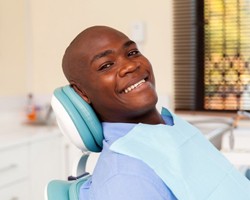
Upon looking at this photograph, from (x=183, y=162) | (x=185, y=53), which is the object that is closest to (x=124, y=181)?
(x=183, y=162)

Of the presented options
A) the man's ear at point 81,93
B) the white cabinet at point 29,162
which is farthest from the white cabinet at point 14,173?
the man's ear at point 81,93

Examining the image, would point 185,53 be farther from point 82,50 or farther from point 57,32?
point 82,50

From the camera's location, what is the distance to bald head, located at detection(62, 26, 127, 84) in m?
0.95

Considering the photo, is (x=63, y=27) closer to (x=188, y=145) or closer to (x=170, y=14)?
(x=170, y=14)

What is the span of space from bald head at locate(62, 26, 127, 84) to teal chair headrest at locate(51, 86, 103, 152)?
2.0 inches

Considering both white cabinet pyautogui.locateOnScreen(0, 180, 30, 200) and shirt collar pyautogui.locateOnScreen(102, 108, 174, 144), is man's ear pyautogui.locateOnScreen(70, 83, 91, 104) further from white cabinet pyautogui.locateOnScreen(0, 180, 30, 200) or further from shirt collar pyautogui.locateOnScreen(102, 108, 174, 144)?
white cabinet pyautogui.locateOnScreen(0, 180, 30, 200)

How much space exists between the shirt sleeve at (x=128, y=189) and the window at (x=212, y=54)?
1587 millimetres

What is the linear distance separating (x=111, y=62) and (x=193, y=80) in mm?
1498

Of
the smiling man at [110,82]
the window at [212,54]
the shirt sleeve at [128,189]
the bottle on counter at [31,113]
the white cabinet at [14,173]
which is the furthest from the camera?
the bottle on counter at [31,113]

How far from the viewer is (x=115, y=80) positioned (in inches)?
36.3

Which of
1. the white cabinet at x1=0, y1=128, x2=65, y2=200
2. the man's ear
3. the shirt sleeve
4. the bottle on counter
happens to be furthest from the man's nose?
the bottle on counter

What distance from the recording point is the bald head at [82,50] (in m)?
0.95

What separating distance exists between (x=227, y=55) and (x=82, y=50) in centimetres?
150

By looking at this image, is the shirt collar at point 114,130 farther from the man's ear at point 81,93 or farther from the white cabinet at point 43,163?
the white cabinet at point 43,163
